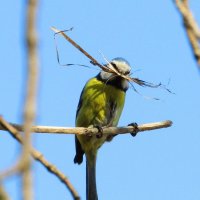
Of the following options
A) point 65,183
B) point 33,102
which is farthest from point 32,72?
point 65,183

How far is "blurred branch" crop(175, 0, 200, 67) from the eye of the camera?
3.14ft

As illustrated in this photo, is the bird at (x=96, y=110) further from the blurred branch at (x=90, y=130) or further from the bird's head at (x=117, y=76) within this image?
the blurred branch at (x=90, y=130)

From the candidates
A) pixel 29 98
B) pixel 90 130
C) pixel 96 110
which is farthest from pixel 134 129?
pixel 29 98

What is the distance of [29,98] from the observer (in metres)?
0.64

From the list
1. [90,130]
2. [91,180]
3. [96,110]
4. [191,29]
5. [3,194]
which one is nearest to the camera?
[3,194]

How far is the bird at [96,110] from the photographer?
19.4 ft

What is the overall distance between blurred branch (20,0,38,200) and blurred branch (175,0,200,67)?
16.1 inches

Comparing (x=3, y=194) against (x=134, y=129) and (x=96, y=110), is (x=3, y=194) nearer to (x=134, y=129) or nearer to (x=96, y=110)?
(x=134, y=129)

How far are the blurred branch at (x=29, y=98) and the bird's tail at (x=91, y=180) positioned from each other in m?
5.40

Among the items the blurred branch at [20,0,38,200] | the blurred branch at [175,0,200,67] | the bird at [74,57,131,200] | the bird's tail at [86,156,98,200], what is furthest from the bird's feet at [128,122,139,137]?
the blurred branch at [20,0,38,200]

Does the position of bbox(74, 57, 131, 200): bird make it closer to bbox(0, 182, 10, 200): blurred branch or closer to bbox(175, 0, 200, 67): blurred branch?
bbox(175, 0, 200, 67): blurred branch

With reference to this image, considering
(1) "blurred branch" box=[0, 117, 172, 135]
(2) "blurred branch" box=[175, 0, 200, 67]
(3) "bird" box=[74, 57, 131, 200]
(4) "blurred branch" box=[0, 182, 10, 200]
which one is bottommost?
(4) "blurred branch" box=[0, 182, 10, 200]

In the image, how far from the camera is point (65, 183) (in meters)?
1.22

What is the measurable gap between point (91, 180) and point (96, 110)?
916 mm
